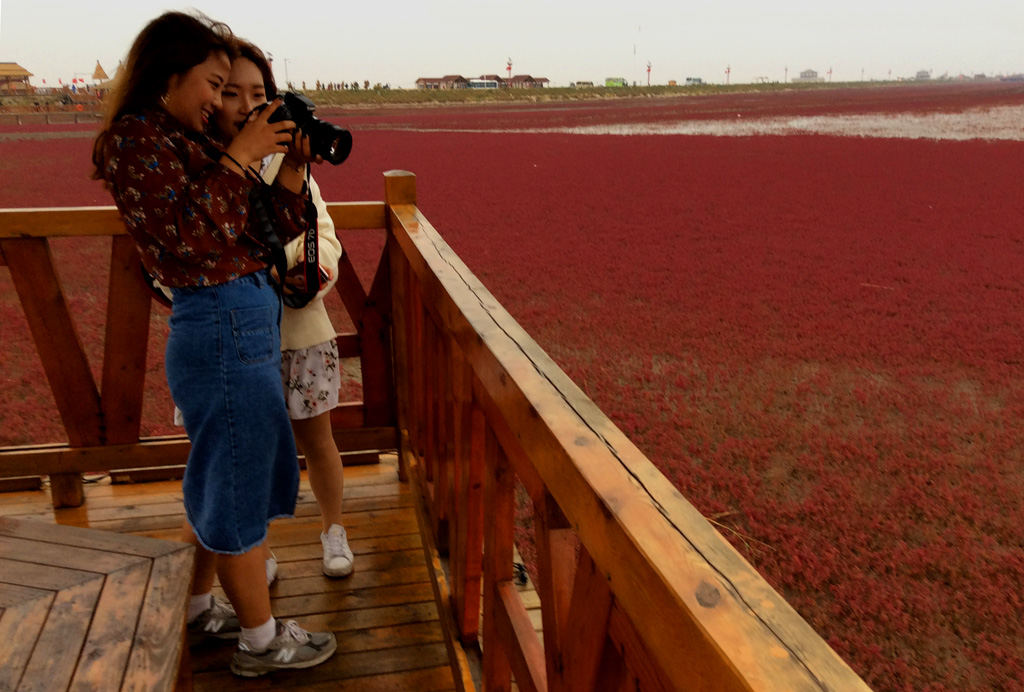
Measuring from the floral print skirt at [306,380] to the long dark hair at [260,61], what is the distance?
2.50 feet

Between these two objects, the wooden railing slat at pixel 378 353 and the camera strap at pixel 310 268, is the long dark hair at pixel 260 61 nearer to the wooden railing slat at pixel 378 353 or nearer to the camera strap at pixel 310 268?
the camera strap at pixel 310 268

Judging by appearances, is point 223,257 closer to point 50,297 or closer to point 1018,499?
point 50,297

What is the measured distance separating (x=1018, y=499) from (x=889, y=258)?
6.38 metres

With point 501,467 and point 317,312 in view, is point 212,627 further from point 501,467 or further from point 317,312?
point 501,467

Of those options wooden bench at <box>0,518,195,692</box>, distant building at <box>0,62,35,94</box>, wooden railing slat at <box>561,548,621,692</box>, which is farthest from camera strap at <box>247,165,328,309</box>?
distant building at <box>0,62,35,94</box>

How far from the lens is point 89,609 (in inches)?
59.7

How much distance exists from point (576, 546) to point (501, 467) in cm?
27

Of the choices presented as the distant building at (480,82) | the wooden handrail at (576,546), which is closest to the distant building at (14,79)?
the distant building at (480,82)

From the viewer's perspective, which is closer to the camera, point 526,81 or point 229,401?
point 229,401

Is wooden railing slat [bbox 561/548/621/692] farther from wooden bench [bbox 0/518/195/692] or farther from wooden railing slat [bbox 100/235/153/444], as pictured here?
wooden railing slat [bbox 100/235/153/444]

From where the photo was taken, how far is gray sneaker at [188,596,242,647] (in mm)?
2260

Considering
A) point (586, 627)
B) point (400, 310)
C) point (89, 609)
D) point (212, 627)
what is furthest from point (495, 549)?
point (400, 310)

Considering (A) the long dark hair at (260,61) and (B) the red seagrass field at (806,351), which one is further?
(B) the red seagrass field at (806,351)

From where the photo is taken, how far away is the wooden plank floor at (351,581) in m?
2.18
